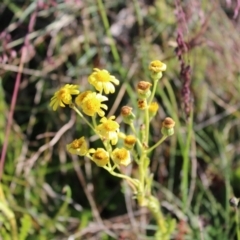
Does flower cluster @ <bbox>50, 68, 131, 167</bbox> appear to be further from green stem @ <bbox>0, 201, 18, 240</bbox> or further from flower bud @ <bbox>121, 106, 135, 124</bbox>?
green stem @ <bbox>0, 201, 18, 240</bbox>

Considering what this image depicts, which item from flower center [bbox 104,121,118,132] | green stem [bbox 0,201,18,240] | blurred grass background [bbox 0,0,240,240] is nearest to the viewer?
flower center [bbox 104,121,118,132]

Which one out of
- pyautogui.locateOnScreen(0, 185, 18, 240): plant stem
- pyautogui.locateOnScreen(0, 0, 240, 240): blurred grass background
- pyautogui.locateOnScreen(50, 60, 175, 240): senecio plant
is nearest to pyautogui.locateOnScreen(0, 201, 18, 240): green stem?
pyautogui.locateOnScreen(0, 185, 18, 240): plant stem

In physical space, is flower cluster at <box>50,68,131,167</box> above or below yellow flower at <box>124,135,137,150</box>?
above

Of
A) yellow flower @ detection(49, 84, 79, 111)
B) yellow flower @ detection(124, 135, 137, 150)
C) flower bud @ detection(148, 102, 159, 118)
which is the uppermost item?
yellow flower @ detection(49, 84, 79, 111)

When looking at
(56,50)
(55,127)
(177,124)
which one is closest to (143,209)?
(177,124)

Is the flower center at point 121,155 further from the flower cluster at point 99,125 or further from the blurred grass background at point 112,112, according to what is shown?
the blurred grass background at point 112,112

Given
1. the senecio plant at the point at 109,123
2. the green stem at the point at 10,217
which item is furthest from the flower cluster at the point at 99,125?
the green stem at the point at 10,217

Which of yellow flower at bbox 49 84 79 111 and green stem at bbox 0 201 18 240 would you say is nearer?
yellow flower at bbox 49 84 79 111

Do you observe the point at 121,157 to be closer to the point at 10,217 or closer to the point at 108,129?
the point at 108,129
